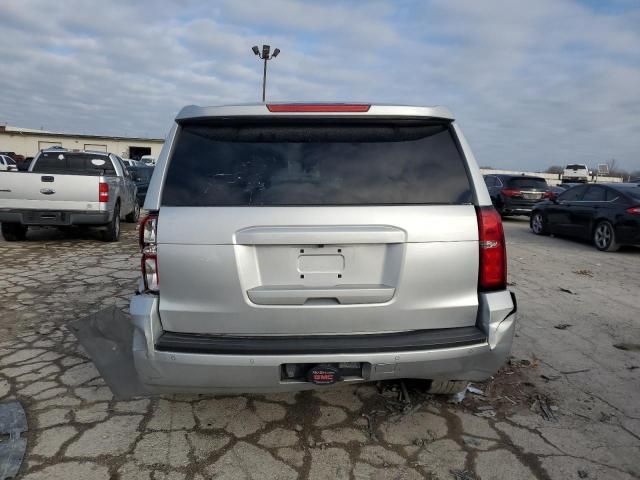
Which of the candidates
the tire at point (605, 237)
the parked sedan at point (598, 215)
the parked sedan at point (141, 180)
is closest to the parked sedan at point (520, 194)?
the parked sedan at point (598, 215)

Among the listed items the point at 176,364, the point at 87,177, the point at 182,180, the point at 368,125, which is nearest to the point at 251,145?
the point at 182,180

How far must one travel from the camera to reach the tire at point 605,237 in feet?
31.8

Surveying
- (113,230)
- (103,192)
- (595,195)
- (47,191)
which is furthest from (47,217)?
(595,195)

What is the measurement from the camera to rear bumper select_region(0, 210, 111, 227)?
328 inches

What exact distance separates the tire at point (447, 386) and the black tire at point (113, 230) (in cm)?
795

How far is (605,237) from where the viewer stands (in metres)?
9.93

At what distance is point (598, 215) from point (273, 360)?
33.4 feet

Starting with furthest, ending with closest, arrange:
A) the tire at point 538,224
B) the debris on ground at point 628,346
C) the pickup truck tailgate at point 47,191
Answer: the tire at point 538,224
the pickup truck tailgate at point 47,191
the debris on ground at point 628,346

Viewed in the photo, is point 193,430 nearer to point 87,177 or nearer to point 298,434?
point 298,434

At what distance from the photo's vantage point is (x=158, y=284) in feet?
7.92

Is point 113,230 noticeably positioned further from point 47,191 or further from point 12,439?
point 12,439

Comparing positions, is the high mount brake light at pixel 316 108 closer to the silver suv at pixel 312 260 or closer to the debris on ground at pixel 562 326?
A: the silver suv at pixel 312 260

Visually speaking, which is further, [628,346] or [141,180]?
[141,180]

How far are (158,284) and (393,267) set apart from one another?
4.05 ft
